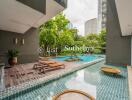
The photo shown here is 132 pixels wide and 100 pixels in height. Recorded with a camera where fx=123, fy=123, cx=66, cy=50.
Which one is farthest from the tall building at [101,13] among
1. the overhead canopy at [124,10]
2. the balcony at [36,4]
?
the balcony at [36,4]

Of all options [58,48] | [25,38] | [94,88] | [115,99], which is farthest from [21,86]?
[58,48]

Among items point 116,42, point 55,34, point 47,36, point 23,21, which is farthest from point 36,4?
point 55,34

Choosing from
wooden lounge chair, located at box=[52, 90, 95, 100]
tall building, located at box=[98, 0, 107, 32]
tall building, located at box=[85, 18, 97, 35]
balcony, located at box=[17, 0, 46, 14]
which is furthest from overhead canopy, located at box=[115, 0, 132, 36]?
tall building, located at box=[85, 18, 97, 35]

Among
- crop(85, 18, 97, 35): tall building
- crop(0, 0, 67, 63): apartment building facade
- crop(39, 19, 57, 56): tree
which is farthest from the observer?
crop(85, 18, 97, 35): tall building

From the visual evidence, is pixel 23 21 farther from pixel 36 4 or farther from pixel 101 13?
pixel 101 13

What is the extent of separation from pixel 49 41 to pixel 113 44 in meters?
8.43

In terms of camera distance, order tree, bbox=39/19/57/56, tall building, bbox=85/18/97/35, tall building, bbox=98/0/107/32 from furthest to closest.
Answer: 1. tall building, bbox=85/18/97/35
2. tall building, bbox=98/0/107/32
3. tree, bbox=39/19/57/56

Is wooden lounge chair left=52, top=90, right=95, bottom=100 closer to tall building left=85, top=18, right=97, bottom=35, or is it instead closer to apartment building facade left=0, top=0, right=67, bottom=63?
apartment building facade left=0, top=0, right=67, bottom=63

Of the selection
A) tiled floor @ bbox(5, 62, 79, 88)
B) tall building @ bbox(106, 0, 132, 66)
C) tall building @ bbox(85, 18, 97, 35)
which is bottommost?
tiled floor @ bbox(5, 62, 79, 88)

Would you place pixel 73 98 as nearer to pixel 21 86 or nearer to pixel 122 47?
pixel 21 86

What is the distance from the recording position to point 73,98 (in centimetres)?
329

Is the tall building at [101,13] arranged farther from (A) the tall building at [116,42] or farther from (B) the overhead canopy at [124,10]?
(B) the overhead canopy at [124,10]

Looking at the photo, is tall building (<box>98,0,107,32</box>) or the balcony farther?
tall building (<box>98,0,107,32</box>)

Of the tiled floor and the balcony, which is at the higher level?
the balcony
